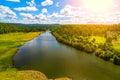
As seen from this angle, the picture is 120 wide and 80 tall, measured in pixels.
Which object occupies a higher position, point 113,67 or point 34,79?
point 34,79

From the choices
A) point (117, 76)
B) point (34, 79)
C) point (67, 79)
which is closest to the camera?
point (34, 79)

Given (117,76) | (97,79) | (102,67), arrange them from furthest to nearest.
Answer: (102,67), (117,76), (97,79)

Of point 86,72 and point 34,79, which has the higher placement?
point 34,79

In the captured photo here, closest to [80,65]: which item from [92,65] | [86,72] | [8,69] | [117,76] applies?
[92,65]

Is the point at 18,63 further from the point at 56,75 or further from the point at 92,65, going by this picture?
the point at 92,65

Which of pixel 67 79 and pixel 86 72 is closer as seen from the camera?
pixel 67 79

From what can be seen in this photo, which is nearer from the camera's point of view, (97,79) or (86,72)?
(97,79)

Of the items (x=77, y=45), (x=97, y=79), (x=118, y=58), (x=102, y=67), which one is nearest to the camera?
(x=97, y=79)

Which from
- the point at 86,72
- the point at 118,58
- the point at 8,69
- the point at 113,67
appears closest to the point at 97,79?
the point at 86,72

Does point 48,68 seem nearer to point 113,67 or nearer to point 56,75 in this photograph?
point 56,75
